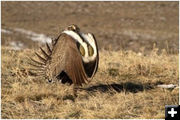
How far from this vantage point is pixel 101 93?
530 cm

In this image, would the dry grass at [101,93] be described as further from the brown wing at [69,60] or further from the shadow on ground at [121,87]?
the brown wing at [69,60]

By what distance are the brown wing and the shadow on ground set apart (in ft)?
2.38

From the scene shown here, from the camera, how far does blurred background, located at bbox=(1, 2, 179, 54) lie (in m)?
17.1

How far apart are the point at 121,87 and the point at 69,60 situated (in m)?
1.20

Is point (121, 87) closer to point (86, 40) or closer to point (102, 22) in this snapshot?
point (86, 40)

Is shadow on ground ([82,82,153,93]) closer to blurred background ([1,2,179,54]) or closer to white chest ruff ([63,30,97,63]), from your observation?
white chest ruff ([63,30,97,63])

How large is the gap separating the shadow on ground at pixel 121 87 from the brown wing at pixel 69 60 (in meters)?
0.73

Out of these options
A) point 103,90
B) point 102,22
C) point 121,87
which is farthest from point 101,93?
point 102,22

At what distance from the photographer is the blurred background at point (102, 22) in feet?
56.2

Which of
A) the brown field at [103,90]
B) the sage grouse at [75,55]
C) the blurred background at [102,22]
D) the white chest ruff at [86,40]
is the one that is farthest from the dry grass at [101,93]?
the blurred background at [102,22]

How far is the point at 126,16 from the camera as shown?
26969mm

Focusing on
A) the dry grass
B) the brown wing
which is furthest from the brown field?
the brown wing

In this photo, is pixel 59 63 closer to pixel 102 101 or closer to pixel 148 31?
pixel 102 101

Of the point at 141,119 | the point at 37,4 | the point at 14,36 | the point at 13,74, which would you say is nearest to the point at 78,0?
the point at 37,4
